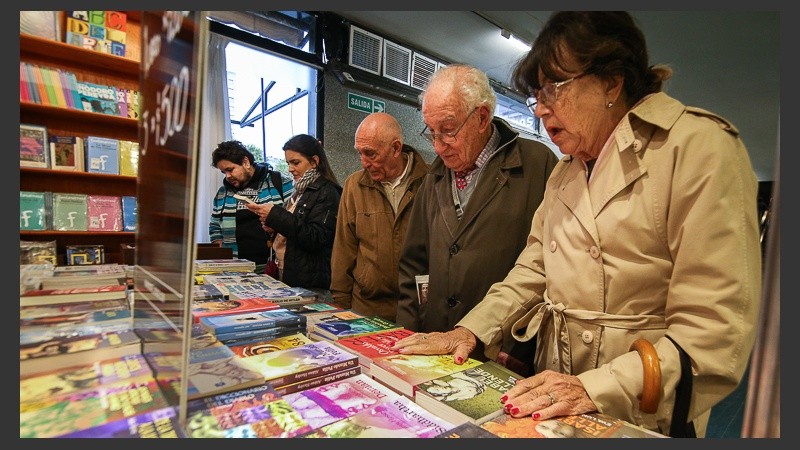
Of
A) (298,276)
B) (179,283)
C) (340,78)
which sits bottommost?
(298,276)

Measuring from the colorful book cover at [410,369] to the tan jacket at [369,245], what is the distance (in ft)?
4.04

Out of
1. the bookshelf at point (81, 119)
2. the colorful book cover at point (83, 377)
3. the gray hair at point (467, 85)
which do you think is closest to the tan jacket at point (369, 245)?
the gray hair at point (467, 85)

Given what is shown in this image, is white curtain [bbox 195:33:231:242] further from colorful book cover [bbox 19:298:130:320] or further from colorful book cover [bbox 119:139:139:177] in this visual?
colorful book cover [bbox 19:298:130:320]

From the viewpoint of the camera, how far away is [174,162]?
656 mm

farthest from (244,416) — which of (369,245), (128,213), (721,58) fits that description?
(721,58)

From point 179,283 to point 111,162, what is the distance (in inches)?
63.3

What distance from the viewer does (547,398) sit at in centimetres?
78

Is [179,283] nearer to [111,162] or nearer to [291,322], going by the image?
[291,322]

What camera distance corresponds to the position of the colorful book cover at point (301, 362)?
0.86 meters

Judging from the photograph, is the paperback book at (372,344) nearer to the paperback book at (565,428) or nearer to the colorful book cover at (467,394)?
the colorful book cover at (467,394)

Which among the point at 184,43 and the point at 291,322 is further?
the point at 291,322

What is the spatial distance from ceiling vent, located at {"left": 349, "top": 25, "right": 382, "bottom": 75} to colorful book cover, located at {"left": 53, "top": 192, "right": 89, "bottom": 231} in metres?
3.90

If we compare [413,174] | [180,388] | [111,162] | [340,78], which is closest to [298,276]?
[413,174]

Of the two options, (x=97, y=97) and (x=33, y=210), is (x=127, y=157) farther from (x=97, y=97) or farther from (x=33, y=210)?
(x=33, y=210)
